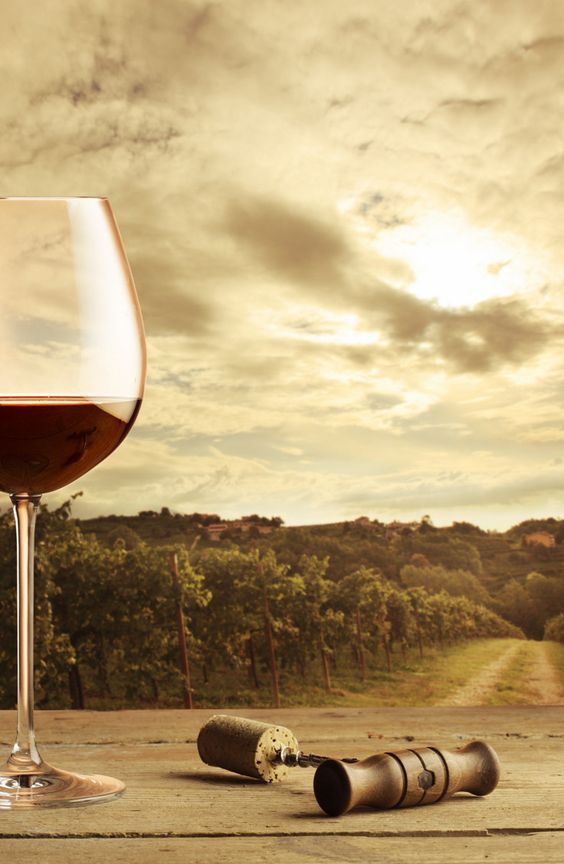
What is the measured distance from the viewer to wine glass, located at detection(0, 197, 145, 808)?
31.8 inches

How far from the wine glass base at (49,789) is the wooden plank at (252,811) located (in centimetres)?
1

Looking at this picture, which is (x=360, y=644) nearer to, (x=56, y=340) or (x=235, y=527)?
(x=235, y=527)

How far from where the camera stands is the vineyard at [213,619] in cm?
406

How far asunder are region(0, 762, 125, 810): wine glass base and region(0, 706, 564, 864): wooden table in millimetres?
11

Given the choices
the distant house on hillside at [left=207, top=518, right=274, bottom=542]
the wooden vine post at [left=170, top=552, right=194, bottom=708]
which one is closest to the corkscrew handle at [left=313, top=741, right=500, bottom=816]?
the distant house on hillside at [left=207, top=518, right=274, bottom=542]

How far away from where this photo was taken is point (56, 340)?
812 mm

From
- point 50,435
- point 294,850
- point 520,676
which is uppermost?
point 50,435

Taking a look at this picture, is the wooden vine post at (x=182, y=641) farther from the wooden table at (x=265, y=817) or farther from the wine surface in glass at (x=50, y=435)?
the wine surface in glass at (x=50, y=435)

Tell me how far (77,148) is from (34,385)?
10.1 ft

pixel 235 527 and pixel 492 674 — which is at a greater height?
pixel 235 527

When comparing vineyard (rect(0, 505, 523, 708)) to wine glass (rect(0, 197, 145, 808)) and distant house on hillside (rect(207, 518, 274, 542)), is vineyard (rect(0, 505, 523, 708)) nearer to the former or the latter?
distant house on hillside (rect(207, 518, 274, 542))

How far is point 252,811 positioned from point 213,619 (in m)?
3.79

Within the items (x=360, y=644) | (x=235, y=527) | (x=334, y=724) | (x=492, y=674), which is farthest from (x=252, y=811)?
(x=360, y=644)

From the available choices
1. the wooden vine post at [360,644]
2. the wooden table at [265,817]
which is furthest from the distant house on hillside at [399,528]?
the wooden table at [265,817]
